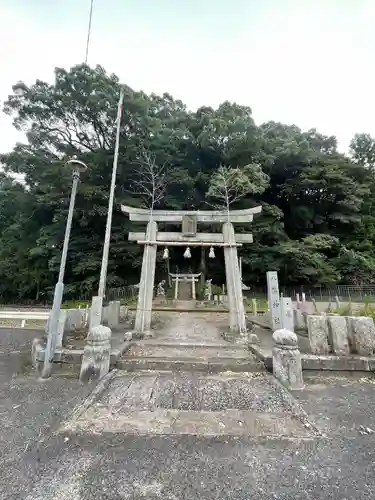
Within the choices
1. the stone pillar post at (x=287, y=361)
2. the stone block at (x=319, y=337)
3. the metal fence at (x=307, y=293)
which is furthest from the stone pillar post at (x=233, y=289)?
the metal fence at (x=307, y=293)

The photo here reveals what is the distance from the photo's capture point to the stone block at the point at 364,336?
4223mm

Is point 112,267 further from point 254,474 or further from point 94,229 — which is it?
point 254,474

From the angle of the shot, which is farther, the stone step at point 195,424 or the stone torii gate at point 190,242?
the stone torii gate at point 190,242

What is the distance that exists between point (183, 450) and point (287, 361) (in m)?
2.23

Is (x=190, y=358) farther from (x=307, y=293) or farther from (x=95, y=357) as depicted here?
(x=307, y=293)

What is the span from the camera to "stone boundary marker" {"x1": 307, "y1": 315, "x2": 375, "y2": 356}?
4238 millimetres

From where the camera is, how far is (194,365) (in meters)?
4.23

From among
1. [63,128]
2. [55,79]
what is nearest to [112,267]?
[63,128]

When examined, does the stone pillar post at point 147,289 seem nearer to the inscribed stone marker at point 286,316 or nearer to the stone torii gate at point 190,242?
the stone torii gate at point 190,242

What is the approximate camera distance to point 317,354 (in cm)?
430

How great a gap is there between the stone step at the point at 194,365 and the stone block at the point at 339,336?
4.50 feet

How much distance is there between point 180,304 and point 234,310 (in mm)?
6729

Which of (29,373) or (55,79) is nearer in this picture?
(29,373)

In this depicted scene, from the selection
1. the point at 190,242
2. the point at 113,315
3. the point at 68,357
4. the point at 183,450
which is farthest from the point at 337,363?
the point at 113,315
